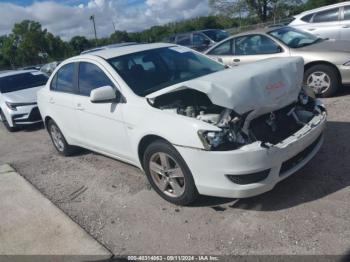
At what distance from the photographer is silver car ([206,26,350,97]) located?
6848 mm

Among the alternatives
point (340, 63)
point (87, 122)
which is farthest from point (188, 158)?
point (340, 63)

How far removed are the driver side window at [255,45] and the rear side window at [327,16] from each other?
3.95 m

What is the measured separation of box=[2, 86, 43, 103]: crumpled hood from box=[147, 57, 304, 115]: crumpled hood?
21.0 feet

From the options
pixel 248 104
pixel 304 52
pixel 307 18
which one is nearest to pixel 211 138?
pixel 248 104

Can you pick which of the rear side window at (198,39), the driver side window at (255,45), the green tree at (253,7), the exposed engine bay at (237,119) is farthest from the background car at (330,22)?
the green tree at (253,7)

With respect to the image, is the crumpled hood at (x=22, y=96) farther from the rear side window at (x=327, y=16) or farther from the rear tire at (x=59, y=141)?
the rear side window at (x=327, y=16)

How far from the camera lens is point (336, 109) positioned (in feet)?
20.9

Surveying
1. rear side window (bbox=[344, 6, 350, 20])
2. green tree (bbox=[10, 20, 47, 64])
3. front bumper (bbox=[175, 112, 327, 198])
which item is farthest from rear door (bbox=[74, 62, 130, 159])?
green tree (bbox=[10, 20, 47, 64])

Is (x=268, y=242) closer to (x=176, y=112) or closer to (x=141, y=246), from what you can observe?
(x=141, y=246)

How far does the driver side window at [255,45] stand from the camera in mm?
7699

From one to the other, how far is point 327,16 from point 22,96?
8.69 meters

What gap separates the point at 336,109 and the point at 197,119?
3824 millimetres

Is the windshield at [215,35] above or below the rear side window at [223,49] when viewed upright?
above

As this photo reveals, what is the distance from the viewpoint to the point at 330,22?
1064 cm
